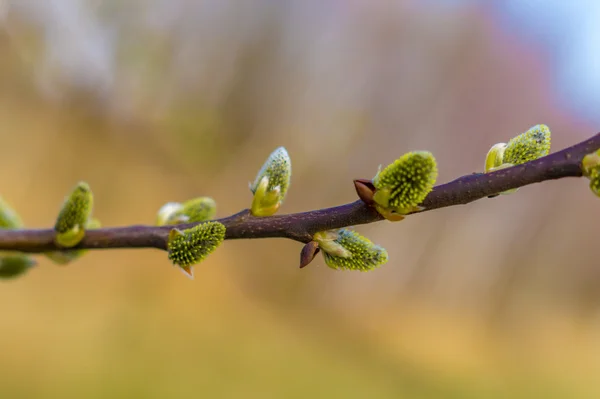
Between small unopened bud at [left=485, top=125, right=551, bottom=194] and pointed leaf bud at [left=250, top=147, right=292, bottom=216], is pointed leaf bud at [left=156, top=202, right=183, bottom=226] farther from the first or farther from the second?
small unopened bud at [left=485, top=125, right=551, bottom=194]

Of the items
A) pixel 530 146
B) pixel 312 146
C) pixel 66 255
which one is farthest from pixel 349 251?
pixel 312 146

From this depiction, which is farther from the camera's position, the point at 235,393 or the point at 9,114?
the point at 9,114

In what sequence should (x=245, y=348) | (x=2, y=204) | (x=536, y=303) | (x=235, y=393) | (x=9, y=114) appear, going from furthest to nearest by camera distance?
(x=536, y=303) < (x=9, y=114) < (x=245, y=348) < (x=235, y=393) < (x=2, y=204)

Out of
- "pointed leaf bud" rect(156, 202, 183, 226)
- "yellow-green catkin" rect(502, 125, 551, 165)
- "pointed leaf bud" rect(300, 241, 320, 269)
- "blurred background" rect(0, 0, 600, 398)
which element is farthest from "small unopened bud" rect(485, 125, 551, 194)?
"blurred background" rect(0, 0, 600, 398)

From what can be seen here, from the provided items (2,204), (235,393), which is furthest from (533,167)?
(235,393)

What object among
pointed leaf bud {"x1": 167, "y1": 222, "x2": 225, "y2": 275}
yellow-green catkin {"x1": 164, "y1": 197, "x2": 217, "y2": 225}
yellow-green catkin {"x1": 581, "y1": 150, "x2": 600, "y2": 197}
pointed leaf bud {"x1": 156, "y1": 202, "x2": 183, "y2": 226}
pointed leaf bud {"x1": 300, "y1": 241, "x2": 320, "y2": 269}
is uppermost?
pointed leaf bud {"x1": 156, "y1": 202, "x2": 183, "y2": 226}

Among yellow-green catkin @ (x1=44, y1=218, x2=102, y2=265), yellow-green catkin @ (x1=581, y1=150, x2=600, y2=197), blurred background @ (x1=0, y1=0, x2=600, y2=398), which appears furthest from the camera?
blurred background @ (x1=0, y1=0, x2=600, y2=398)

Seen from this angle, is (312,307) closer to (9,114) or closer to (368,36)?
(368,36)
